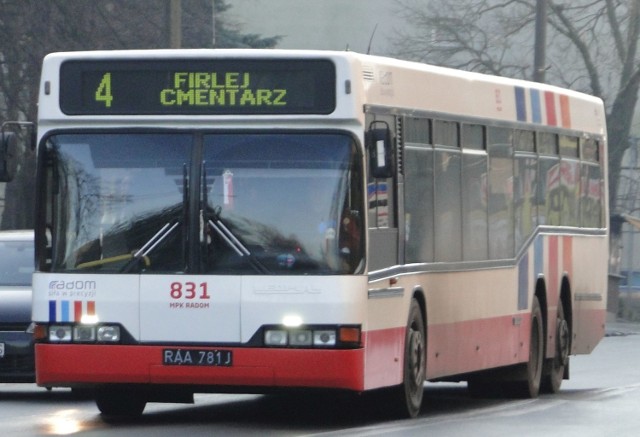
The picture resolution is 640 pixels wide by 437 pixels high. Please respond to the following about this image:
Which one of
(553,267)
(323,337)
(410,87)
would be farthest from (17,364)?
(553,267)

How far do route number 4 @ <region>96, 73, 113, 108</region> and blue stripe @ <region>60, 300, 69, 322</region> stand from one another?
1.39m

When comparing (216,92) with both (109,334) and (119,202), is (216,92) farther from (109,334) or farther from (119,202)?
(109,334)

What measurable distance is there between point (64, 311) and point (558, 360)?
24.1ft

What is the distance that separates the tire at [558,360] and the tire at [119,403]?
18.5 feet

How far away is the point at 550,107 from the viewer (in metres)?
18.2

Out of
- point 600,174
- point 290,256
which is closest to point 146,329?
point 290,256

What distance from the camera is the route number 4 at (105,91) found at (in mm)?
12805

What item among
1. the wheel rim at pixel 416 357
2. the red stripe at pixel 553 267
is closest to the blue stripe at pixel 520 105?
the red stripe at pixel 553 267

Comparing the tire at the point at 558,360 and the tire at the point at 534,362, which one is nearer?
the tire at the point at 534,362

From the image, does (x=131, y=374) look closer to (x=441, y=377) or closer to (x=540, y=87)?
(x=441, y=377)

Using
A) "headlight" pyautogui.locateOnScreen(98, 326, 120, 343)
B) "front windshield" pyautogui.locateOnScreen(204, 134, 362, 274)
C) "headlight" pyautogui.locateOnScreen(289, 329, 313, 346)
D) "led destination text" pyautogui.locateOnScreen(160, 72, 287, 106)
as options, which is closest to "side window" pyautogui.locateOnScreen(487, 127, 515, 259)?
"front windshield" pyautogui.locateOnScreen(204, 134, 362, 274)

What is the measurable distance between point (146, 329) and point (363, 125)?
1993mm

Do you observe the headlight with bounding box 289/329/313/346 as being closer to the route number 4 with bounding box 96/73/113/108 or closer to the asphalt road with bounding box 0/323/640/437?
the asphalt road with bounding box 0/323/640/437

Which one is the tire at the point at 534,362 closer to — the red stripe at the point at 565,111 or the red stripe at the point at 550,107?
the red stripe at the point at 550,107
